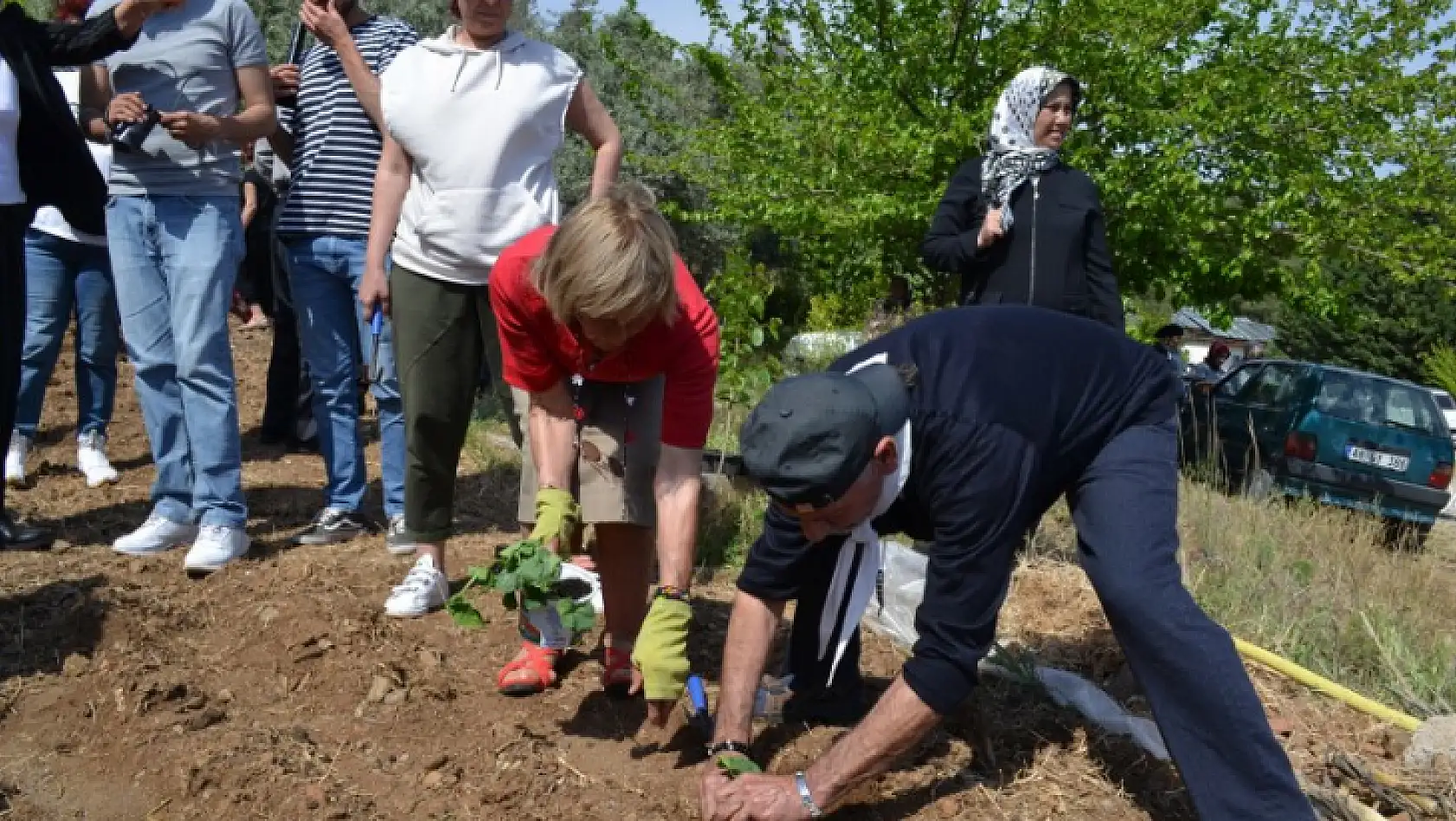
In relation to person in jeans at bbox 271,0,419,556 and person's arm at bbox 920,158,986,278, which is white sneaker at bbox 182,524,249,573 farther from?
person's arm at bbox 920,158,986,278

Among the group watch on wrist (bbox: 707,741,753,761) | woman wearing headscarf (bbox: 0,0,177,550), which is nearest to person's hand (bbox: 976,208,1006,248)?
watch on wrist (bbox: 707,741,753,761)

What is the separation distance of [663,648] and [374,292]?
1768mm

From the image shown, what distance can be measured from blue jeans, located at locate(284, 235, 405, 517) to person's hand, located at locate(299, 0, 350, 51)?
2.24 ft

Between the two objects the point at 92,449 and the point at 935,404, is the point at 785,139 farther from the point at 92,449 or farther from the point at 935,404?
the point at 935,404

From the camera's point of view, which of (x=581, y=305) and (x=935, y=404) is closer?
(x=935, y=404)

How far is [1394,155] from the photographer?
8125 millimetres

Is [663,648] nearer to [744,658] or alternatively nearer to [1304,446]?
[744,658]

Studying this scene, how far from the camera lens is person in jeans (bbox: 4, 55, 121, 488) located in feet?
16.1

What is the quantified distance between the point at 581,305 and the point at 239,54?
7.90 feet

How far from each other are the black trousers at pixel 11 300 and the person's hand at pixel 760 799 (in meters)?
3.01

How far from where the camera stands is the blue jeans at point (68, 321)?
4922 millimetres

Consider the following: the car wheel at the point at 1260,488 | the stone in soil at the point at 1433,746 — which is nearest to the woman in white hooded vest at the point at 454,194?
the stone in soil at the point at 1433,746

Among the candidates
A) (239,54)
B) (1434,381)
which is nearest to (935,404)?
(239,54)

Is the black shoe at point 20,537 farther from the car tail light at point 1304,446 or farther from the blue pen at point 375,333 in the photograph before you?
the car tail light at point 1304,446
